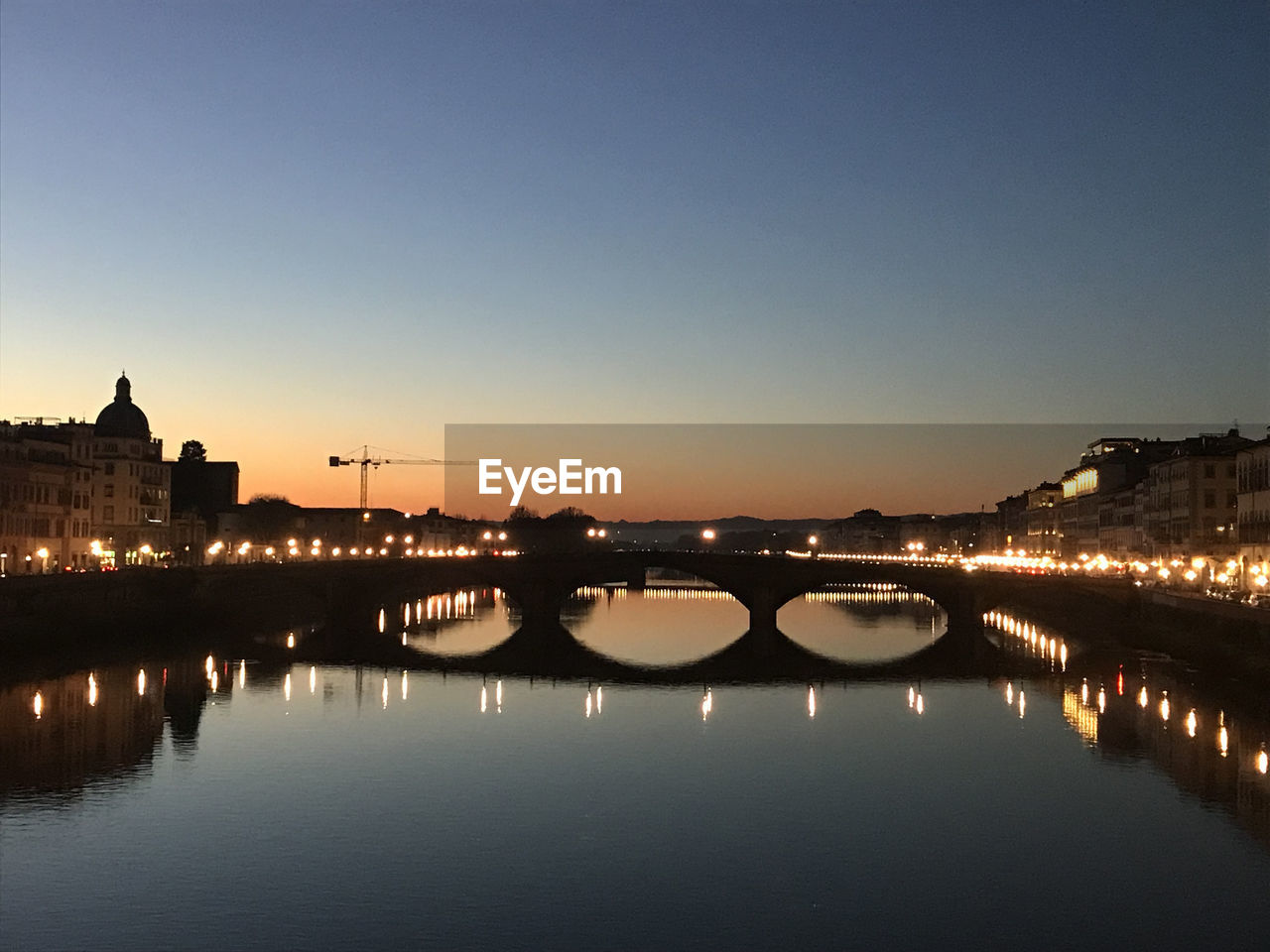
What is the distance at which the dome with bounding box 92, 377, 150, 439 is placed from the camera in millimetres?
117125

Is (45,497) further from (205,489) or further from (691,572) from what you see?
(205,489)

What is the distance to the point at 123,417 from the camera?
118938 millimetres

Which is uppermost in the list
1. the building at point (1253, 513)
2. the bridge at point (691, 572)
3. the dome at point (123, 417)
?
the dome at point (123, 417)

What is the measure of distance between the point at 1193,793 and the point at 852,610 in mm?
96244

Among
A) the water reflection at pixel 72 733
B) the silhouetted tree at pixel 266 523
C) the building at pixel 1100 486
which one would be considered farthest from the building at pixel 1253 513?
the silhouetted tree at pixel 266 523

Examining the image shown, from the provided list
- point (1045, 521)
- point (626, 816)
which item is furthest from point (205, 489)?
point (626, 816)

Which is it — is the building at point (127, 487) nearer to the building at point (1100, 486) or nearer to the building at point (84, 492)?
the building at point (84, 492)

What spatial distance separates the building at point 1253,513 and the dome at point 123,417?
83.5 m

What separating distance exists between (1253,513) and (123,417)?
289ft

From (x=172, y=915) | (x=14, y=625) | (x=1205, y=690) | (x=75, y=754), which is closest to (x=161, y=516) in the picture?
(x=14, y=625)

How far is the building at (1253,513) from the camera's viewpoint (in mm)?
77375

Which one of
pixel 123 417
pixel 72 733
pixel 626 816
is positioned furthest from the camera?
pixel 123 417

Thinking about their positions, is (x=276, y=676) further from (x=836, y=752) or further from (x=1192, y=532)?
(x=1192, y=532)

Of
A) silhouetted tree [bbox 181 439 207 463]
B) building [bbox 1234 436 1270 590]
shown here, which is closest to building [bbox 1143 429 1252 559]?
building [bbox 1234 436 1270 590]
